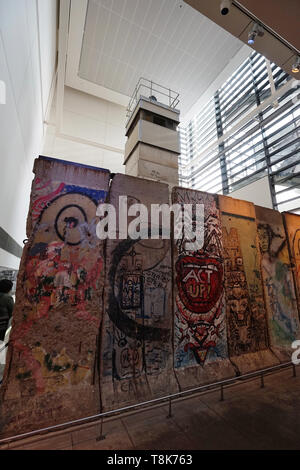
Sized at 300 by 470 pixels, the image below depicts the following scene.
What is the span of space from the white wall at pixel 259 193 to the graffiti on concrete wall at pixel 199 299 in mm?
6799

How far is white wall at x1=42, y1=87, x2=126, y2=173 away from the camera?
30.7 ft

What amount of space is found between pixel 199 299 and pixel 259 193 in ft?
26.4

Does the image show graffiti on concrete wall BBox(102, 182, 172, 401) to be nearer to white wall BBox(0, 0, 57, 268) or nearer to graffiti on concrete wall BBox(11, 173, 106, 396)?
graffiti on concrete wall BBox(11, 173, 106, 396)

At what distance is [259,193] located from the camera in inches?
369

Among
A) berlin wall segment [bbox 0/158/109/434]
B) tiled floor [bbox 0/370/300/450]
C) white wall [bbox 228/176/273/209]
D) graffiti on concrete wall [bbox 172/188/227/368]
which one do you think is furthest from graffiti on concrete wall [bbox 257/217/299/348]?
white wall [bbox 228/176/273/209]

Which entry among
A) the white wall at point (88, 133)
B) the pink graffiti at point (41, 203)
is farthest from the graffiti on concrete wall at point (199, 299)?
the white wall at point (88, 133)

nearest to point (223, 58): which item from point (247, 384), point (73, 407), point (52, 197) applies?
point (52, 197)

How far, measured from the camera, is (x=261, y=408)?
241 cm

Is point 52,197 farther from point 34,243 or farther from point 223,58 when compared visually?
point 223,58

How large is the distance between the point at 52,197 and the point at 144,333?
229 cm

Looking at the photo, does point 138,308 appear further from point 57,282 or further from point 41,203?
point 41,203

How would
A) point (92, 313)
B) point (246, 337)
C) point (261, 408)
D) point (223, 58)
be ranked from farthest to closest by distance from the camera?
point (223, 58) < point (246, 337) < point (92, 313) < point (261, 408)
